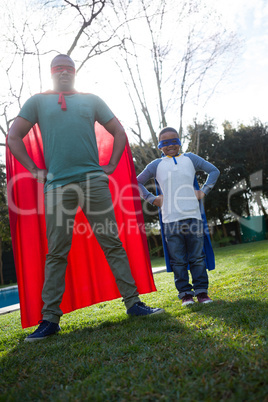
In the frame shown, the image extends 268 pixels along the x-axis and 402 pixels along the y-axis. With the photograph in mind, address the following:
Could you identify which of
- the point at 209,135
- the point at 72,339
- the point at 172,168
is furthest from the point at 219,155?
the point at 72,339

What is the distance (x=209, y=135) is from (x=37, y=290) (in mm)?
21055

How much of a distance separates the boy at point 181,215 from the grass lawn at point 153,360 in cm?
64

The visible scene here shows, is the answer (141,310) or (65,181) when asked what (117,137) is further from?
(141,310)

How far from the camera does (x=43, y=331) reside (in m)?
2.51

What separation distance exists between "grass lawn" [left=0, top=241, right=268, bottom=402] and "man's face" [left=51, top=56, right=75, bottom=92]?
1.97m

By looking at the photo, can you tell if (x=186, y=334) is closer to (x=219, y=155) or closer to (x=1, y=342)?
(x=1, y=342)

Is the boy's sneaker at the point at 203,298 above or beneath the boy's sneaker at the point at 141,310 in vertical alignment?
beneath

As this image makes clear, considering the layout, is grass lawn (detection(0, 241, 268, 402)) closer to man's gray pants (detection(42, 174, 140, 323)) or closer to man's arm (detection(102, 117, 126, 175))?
man's gray pants (detection(42, 174, 140, 323))

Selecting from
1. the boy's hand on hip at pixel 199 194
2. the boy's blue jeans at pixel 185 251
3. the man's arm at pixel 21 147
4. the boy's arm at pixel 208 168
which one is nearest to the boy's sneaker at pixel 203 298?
the boy's blue jeans at pixel 185 251

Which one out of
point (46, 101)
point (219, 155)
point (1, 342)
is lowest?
point (1, 342)

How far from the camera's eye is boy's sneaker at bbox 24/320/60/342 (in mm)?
2465

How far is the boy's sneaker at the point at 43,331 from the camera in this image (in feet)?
8.09

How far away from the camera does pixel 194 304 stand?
9.55 ft

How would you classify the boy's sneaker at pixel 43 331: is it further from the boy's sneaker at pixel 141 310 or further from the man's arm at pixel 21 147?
the man's arm at pixel 21 147
